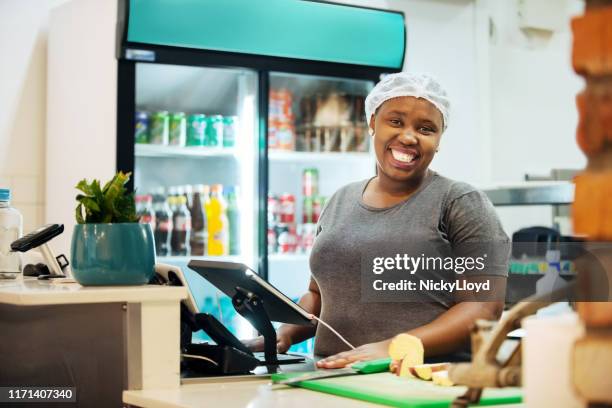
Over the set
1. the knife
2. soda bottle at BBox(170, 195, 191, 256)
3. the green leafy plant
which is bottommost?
the knife

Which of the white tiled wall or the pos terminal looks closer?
the pos terminal

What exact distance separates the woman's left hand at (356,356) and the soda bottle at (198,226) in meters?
2.25

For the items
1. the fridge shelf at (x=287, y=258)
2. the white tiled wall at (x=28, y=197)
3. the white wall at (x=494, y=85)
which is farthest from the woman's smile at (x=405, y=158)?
the white wall at (x=494, y=85)

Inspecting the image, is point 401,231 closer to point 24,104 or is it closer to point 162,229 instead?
point 162,229

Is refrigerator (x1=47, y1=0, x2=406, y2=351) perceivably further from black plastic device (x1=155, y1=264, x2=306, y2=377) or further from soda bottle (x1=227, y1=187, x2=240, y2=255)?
black plastic device (x1=155, y1=264, x2=306, y2=377)

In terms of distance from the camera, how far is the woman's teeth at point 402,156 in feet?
8.58

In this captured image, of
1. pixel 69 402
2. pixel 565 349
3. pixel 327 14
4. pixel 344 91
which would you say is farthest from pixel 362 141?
pixel 565 349

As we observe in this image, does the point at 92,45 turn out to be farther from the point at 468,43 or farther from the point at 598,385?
the point at 598,385

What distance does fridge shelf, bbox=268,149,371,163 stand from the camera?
4359 millimetres

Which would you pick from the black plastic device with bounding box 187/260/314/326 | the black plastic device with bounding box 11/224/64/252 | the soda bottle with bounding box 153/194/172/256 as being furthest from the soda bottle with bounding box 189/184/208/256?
the black plastic device with bounding box 187/260/314/326

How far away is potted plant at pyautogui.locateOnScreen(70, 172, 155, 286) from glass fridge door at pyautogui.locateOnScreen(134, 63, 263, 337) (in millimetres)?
2107

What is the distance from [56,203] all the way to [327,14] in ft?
5.13

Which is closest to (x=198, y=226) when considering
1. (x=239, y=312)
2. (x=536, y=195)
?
(x=536, y=195)

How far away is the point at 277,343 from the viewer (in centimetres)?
245
